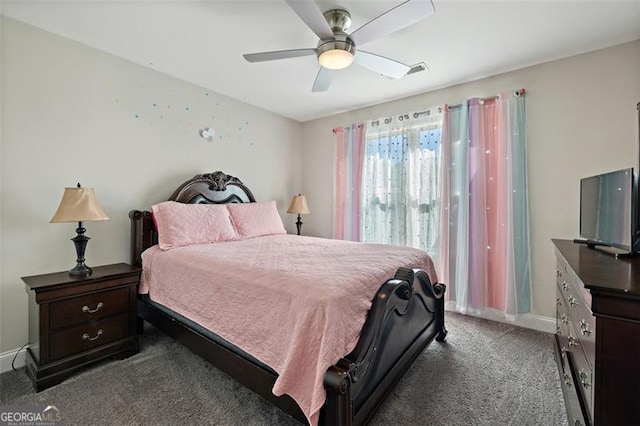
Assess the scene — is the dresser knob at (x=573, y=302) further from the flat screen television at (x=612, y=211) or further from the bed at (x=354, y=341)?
the bed at (x=354, y=341)

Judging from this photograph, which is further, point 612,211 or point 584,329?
point 612,211

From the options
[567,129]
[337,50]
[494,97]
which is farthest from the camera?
[494,97]

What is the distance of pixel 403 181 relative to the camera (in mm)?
3465

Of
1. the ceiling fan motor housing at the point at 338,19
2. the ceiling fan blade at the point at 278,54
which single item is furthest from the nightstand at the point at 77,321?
the ceiling fan motor housing at the point at 338,19

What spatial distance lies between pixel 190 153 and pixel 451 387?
3.24 metres

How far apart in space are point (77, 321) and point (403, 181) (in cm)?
334

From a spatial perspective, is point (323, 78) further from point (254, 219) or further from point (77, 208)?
point (77, 208)

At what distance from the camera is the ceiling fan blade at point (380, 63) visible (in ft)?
6.65

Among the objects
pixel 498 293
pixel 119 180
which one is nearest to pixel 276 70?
pixel 119 180

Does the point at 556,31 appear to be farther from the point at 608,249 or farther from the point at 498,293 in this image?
the point at 498,293

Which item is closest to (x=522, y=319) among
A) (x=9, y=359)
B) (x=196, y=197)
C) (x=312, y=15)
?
(x=312, y=15)

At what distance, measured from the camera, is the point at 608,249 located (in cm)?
168

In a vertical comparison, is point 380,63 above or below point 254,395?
above

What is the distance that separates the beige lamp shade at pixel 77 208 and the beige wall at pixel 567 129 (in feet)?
12.1
